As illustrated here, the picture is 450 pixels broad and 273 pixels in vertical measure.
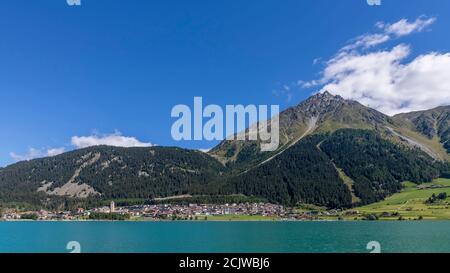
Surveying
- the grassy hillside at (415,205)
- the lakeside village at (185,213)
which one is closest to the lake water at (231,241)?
the grassy hillside at (415,205)

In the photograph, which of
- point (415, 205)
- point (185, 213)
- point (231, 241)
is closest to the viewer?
point (231, 241)

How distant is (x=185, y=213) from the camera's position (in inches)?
5399

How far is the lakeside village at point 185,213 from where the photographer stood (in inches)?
4961

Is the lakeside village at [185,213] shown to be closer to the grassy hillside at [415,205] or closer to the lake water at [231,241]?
the grassy hillside at [415,205]

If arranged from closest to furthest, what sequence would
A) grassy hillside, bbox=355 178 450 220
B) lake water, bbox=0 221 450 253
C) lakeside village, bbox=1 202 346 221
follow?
lake water, bbox=0 221 450 253 < grassy hillside, bbox=355 178 450 220 < lakeside village, bbox=1 202 346 221

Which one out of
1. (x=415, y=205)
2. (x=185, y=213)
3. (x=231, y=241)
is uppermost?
(x=231, y=241)

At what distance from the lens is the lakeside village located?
126000 mm

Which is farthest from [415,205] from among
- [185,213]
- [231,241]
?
[231,241]

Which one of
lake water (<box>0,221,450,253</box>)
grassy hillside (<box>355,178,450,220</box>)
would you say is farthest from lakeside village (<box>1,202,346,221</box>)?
lake water (<box>0,221,450,253</box>)

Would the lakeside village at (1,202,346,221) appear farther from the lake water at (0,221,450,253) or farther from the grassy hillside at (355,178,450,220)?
the lake water at (0,221,450,253)

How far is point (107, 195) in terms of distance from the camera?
19225cm

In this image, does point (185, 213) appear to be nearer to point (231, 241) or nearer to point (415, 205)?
point (415, 205)
